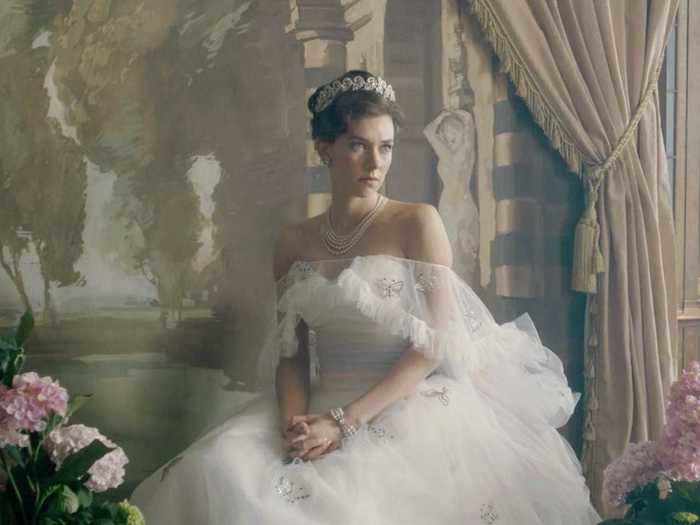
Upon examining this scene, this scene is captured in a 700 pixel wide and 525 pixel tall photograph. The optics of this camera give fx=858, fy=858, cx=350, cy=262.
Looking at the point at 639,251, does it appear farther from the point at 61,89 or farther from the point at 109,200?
the point at 61,89

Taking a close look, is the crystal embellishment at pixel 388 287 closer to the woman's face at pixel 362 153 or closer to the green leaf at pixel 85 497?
the woman's face at pixel 362 153

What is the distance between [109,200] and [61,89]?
38 cm

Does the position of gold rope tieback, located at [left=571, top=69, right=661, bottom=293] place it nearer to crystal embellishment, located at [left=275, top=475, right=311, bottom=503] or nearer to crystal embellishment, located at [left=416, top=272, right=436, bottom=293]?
crystal embellishment, located at [left=416, top=272, right=436, bottom=293]

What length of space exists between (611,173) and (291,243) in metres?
1.25

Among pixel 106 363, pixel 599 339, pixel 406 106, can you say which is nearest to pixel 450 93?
pixel 406 106

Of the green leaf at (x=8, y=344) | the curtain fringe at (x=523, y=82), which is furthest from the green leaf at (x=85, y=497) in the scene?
the curtain fringe at (x=523, y=82)

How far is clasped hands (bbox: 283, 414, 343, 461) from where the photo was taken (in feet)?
7.28

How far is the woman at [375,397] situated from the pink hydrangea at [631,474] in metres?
0.11

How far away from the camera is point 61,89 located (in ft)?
8.91

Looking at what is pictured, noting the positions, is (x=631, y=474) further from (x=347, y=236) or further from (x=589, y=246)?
(x=347, y=236)

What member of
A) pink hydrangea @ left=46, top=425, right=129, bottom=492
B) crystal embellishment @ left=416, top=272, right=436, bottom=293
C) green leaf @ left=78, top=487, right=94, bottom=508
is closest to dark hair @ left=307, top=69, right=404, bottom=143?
crystal embellishment @ left=416, top=272, right=436, bottom=293

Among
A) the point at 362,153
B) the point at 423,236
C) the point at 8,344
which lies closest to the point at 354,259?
the point at 423,236

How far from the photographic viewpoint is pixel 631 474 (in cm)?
250

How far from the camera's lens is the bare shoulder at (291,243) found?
2.63 meters
